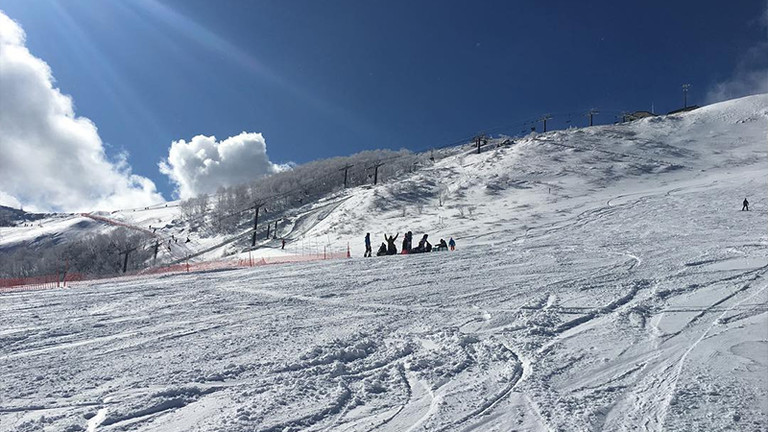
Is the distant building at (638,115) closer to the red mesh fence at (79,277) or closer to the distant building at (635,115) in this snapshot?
the distant building at (635,115)

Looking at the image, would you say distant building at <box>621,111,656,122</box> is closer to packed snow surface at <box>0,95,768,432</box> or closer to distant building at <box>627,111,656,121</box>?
distant building at <box>627,111,656,121</box>

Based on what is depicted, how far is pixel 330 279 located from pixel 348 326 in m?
7.00

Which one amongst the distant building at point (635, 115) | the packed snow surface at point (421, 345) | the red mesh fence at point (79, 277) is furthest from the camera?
the distant building at point (635, 115)

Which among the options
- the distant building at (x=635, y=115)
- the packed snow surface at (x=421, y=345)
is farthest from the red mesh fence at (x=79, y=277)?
the distant building at (x=635, y=115)

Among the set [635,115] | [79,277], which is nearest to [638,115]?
[635,115]

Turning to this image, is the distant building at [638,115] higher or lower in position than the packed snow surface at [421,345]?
higher

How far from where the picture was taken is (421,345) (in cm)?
736

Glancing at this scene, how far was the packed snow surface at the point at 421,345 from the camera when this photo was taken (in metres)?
4.91

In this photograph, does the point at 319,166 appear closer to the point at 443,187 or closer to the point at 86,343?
the point at 443,187

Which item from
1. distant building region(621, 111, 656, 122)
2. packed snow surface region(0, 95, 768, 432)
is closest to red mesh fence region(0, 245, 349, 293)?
packed snow surface region(0, 95, 768, 432)

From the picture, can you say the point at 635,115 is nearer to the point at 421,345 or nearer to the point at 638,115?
the point at 638,115

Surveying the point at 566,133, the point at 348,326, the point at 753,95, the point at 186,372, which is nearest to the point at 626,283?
the point at 348,326

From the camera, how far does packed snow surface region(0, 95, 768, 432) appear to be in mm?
4910

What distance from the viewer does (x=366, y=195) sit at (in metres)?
61.8
